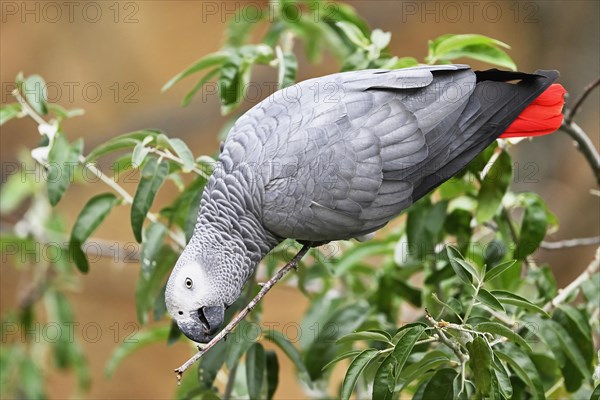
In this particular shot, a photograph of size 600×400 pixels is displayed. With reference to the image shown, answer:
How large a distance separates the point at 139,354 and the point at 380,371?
2921mm

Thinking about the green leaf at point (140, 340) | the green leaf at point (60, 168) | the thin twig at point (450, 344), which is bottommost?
the green leaf at point (140, 340)

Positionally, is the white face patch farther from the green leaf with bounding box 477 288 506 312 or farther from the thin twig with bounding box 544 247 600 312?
the thin twig with bounding box 544 247 600 312

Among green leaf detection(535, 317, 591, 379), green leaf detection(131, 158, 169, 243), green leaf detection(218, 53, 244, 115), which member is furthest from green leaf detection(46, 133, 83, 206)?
green leaf detection(535, 317, 591, 379)

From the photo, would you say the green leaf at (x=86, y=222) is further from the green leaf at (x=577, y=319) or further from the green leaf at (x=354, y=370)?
the green leaf at (x=577, y=319)

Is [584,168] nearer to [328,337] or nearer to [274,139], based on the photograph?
[328,337]

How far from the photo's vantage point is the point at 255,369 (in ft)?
4.88

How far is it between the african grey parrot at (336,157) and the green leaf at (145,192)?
132mm

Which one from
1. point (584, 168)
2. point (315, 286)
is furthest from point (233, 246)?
point (584, 168)

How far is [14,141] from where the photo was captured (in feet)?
12.0

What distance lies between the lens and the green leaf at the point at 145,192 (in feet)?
4.64

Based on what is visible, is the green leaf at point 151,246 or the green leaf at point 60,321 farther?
the green leaf at point 60,321

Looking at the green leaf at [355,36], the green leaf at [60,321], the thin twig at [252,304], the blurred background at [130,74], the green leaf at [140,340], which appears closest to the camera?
the thin twig at [252,304]

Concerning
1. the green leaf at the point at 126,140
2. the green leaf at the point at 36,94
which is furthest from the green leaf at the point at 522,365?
the green leaf at the point at 36,94

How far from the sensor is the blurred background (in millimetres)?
3531
